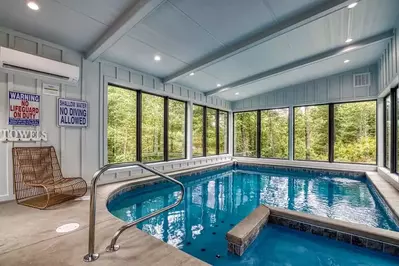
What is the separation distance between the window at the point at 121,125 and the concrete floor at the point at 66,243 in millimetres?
2491

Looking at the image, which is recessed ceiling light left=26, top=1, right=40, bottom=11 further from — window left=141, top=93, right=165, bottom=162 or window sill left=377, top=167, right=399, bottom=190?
window sill left=377, top=167, right=399, bottom=190

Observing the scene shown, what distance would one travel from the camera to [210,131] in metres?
9.16

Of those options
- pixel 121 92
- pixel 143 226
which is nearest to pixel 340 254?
pixel 143 226

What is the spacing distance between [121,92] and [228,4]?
11.8 feet

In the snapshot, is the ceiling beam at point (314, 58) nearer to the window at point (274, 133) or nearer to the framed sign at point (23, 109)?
the window at point (274, 133)

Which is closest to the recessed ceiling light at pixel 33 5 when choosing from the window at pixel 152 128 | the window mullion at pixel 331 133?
the window at pixel 152 128

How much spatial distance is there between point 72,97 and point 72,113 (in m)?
0.35

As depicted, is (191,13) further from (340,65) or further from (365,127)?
(365,127)

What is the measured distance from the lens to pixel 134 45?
14.3 feet

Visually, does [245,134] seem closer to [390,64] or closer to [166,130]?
[166,130]

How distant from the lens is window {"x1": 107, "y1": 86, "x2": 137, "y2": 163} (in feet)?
17.6

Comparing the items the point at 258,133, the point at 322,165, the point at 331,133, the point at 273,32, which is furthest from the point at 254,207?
the point at 258,133

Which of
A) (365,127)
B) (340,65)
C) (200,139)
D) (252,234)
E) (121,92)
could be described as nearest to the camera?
(252,234)

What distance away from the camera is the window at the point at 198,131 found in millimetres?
8180
